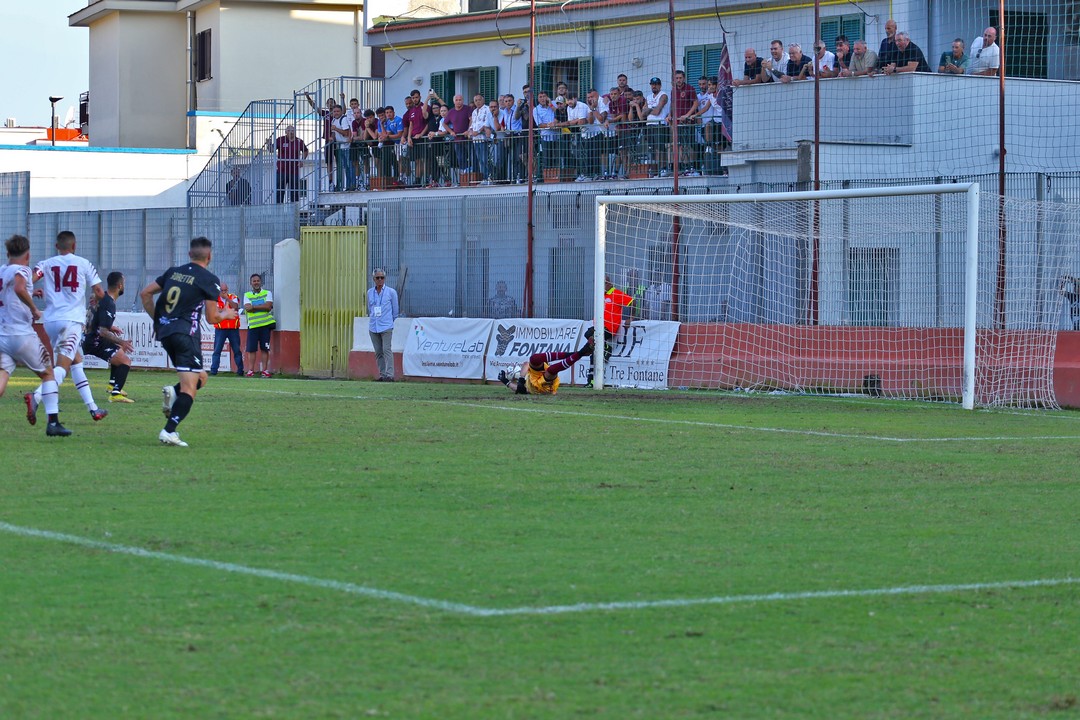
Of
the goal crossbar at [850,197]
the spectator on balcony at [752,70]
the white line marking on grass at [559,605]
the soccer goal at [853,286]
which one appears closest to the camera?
the white line marking on grass at [559,605]

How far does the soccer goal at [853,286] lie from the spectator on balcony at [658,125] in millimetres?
4705

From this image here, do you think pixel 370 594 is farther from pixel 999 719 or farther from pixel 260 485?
pixel 260 485

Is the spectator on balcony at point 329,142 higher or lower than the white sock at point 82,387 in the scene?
higher

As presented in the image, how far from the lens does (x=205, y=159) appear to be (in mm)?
48906

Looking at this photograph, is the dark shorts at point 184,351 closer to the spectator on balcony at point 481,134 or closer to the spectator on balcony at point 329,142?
the spectator on balcony at point 481,134

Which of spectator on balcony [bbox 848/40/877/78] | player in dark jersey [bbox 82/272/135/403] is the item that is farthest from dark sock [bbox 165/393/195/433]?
spectator on balcony [bbox 848/40/877/78]

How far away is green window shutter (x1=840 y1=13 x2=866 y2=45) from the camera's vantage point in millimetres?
30672

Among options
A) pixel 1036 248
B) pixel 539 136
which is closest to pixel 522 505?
pixel 1036 248

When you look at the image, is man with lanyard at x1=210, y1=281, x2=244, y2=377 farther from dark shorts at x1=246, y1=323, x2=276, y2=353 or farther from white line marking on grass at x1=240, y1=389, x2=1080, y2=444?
white line marking on grass at x1=240, y1=389, x2=1080, y2=444

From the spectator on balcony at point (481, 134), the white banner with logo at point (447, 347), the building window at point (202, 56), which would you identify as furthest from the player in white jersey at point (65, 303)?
the building window at point (202, 56)

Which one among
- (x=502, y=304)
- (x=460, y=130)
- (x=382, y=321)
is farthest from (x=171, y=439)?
(x=460, y=130)

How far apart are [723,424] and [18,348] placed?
728 cm

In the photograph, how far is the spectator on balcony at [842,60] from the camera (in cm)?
2580

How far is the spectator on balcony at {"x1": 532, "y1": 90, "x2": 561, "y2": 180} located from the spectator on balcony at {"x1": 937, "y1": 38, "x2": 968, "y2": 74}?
7.67 metres
